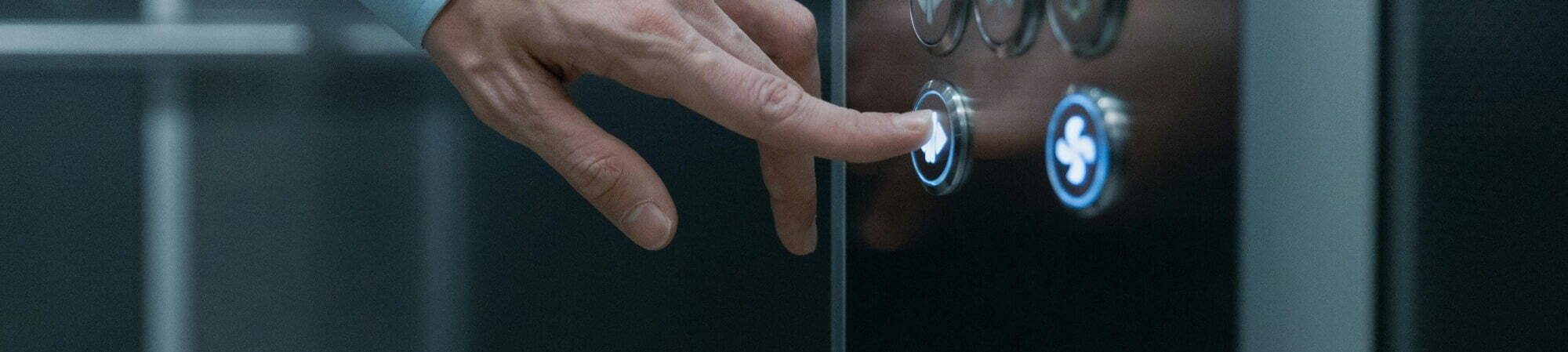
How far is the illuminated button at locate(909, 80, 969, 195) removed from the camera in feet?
1.24

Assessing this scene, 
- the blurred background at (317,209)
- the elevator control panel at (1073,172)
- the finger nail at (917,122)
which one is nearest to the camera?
the elevator control panel at (1073,172)

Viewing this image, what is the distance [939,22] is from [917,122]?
0.16 feet

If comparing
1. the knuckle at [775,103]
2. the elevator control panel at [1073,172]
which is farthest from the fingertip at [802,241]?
the knuckle at [775,103]

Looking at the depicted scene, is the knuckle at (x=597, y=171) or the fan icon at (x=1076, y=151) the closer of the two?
the fan icon at (x=1076, y=151)

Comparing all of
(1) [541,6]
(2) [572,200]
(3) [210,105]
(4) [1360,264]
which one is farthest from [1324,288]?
(3) [210,105]

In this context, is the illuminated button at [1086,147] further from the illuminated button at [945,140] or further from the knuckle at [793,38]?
the knuckle at [793,38]

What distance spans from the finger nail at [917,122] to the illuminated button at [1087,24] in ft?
0.23

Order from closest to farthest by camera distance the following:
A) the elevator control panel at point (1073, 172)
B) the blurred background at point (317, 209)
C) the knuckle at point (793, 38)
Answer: the elevator control panel at point (1073, 172)
the knuckle at point (793, 38)
the blurred background at point (317, 209)

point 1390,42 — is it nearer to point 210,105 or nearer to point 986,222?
point 986,222

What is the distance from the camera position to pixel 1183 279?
0.78 feet

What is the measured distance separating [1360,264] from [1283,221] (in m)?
0.02

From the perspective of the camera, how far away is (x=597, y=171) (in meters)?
0.39

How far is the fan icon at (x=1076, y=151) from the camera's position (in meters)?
0.27

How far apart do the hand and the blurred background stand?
0.33 m
